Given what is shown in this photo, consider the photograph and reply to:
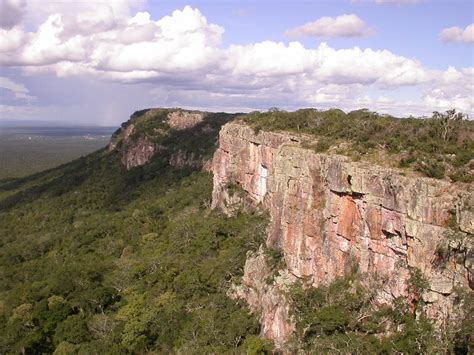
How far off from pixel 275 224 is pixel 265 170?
1121 cm

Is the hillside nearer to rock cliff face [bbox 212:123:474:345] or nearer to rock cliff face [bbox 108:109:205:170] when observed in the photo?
rock cliff face [bbox 212:123:474:345]

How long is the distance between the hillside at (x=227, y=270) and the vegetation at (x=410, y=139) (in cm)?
29

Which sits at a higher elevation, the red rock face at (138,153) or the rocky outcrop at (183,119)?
the rocky outcrop at (183,119)

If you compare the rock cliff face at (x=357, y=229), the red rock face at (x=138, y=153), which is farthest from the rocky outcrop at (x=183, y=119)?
the rock cliff face at (x=357, y=229)

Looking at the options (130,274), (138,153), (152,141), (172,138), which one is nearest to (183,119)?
(172,138)

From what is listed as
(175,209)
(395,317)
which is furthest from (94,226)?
(395,317)

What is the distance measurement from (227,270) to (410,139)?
23856 mm

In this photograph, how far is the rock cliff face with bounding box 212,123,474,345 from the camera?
3128 cm

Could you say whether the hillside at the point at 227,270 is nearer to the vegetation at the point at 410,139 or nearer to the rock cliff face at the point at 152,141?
the vegetation at the point at 410,139

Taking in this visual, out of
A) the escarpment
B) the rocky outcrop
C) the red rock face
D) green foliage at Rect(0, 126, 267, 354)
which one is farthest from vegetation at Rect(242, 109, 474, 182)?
the rocky outcrop

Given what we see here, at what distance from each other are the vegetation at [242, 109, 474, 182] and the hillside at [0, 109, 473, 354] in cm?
29

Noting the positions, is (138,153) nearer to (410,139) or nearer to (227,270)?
(227,270)

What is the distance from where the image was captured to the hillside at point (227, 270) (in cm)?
3338

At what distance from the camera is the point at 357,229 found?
3772 centimetres
